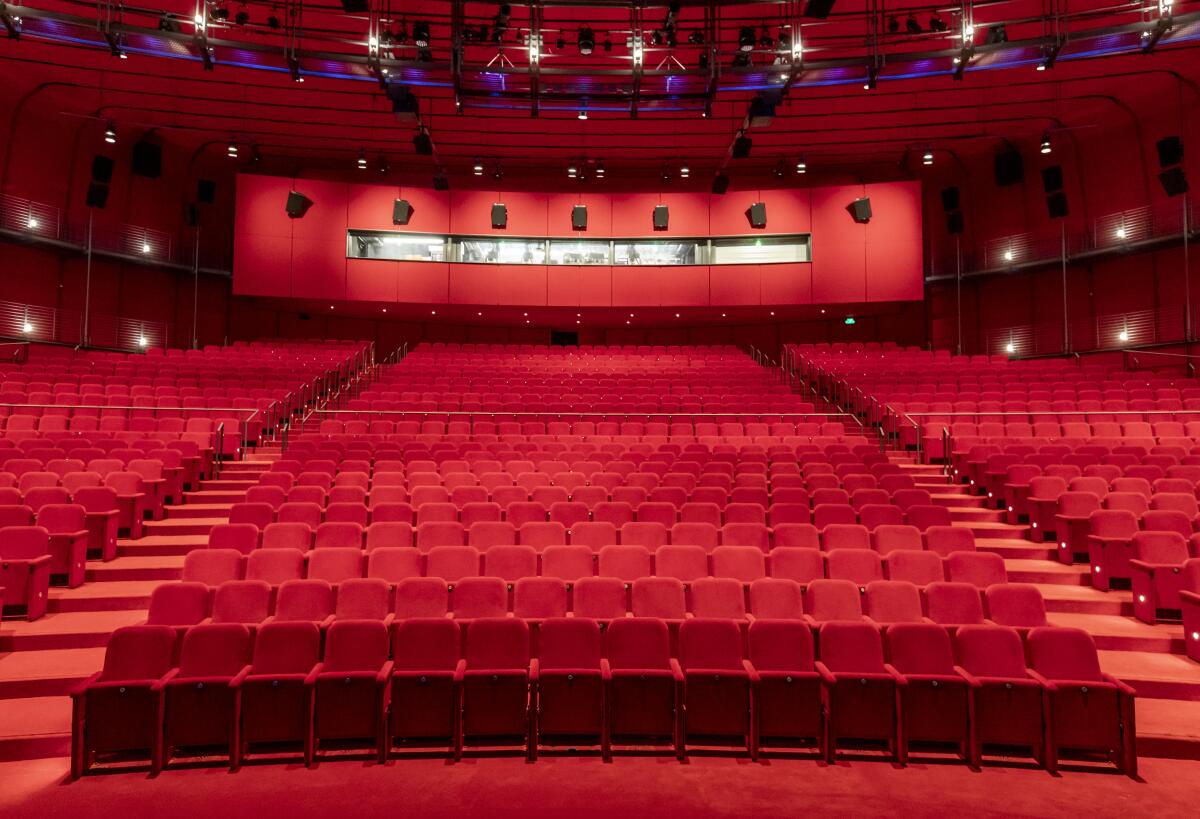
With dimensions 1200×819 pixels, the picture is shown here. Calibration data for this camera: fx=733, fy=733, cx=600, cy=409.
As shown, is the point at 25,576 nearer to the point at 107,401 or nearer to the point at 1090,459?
the point at 107,401

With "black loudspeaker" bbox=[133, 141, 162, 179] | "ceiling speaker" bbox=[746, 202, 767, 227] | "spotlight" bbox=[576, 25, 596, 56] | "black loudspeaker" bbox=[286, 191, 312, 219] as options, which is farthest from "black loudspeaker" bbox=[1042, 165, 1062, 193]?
"black loudspeaker" bbox=[133, 141, 162, 179]

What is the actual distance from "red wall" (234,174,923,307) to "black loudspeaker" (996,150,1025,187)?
1467mm

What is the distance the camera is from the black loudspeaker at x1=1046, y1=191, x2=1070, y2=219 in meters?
12.4

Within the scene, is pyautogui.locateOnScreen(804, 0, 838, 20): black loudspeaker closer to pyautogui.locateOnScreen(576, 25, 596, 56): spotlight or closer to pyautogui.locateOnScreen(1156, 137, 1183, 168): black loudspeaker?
pyautogui.locateOnScreen(576, 25, 596, 56): spotlight

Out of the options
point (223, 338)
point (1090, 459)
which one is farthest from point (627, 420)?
point (223, 338)

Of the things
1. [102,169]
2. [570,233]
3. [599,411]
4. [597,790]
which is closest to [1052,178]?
[570,233]

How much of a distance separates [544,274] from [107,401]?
7.62 meters

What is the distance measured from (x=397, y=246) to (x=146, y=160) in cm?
417

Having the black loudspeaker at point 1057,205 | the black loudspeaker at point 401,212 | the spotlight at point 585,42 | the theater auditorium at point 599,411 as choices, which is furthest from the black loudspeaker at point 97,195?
the black loudspeaker at point 1057,205

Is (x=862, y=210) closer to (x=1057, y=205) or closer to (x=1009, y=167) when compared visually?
(x=1009, y=167)

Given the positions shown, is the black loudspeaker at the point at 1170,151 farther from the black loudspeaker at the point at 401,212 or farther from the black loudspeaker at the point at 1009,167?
the black loudspeaker at the point at 401,212

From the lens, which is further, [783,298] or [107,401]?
[783,298]

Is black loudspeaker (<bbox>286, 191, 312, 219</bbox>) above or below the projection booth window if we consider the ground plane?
above

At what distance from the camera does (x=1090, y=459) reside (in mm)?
6656
